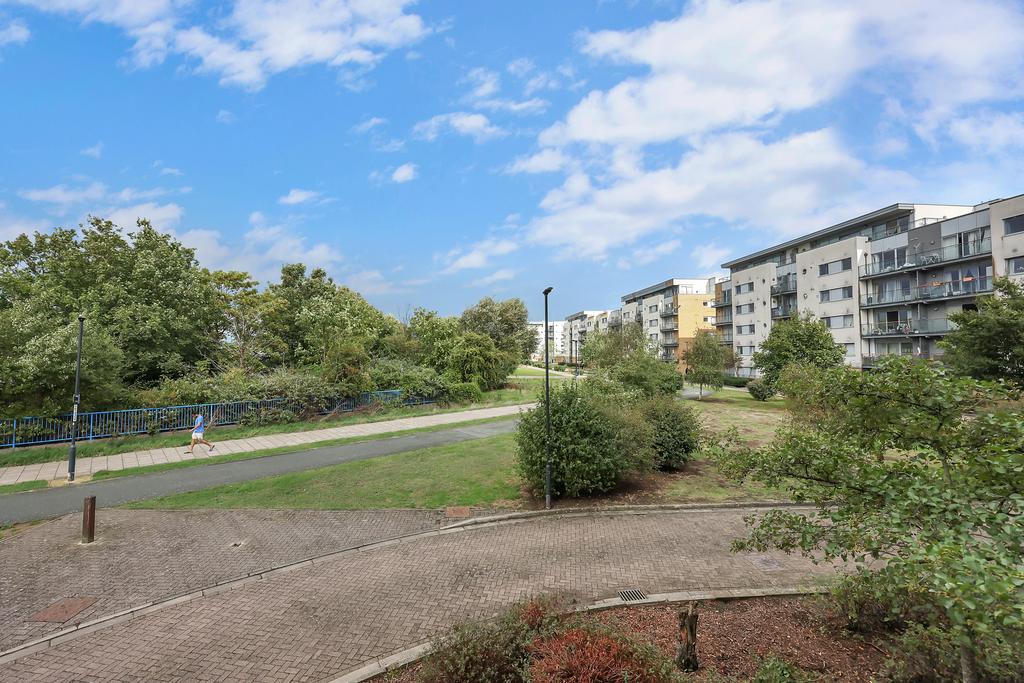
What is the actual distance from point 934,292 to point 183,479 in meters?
49.0

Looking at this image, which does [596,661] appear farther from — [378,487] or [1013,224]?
[1013,224]

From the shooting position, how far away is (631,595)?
7.48 metres

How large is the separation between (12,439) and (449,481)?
661 inches

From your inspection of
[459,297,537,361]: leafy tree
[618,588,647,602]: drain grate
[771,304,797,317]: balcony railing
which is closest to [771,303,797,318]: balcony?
[771,304,797,317]: balcony railing

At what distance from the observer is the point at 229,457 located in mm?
17828

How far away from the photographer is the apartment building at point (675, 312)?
239 ft

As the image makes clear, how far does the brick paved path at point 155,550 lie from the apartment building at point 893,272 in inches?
1281

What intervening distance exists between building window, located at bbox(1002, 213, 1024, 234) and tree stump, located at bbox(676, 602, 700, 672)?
138 feet

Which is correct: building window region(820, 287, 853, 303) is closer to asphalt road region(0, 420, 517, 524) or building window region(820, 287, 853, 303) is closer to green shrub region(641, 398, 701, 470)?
green shrub region(641, 398, 701, 470)

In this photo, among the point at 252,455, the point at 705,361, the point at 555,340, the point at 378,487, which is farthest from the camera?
the point at 555,340

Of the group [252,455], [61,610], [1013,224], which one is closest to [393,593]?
[61,610]

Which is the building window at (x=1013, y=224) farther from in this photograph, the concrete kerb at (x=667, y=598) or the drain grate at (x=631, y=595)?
the drain grate at (x=631, y=595)

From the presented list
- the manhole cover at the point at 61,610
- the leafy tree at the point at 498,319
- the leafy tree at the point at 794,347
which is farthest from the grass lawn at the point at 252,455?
the leafy tree at the point at 498,319

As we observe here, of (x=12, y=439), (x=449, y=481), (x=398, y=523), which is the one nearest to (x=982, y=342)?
(x=449, y=481)
